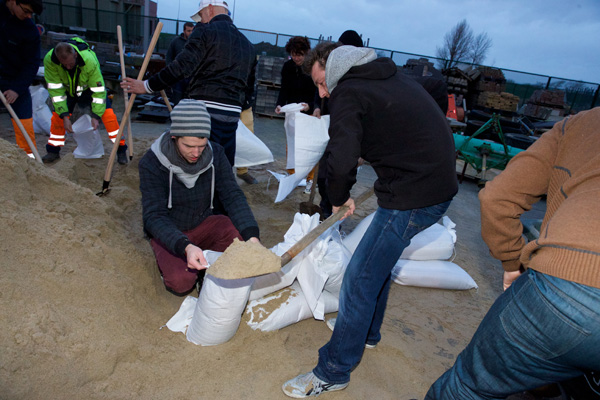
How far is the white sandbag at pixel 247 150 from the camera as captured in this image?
412cm

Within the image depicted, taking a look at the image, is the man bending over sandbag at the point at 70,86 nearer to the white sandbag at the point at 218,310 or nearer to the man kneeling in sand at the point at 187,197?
the man kneeling in sand at the point at 187,197

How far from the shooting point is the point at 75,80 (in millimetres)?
4160

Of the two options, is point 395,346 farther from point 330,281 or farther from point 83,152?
point 83,152

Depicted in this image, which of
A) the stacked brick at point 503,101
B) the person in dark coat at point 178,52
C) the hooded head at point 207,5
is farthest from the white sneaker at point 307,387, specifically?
the stacked brick at point 503,101

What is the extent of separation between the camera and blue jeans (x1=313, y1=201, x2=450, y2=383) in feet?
5.47

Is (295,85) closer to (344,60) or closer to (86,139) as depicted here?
(86,139)

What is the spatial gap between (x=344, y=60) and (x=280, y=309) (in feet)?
4.51

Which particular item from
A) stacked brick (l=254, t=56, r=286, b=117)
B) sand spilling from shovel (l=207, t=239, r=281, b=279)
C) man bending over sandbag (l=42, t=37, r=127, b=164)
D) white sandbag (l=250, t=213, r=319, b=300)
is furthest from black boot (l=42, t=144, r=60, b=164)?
stacked brick (l=254, t=56, r=286, b=117)

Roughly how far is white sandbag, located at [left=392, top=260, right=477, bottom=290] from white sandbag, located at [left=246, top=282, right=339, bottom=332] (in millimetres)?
780

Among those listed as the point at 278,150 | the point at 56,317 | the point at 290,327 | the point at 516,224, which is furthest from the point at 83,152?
the point at 516,224

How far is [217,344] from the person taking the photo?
6.53ft

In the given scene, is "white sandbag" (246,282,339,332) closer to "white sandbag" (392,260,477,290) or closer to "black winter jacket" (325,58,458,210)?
"white sandbag" (392,260,477,290)

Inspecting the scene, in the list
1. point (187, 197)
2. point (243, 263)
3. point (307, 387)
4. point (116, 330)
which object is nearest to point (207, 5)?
point (187, 197)

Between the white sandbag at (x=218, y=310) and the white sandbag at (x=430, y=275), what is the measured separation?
1.42m
